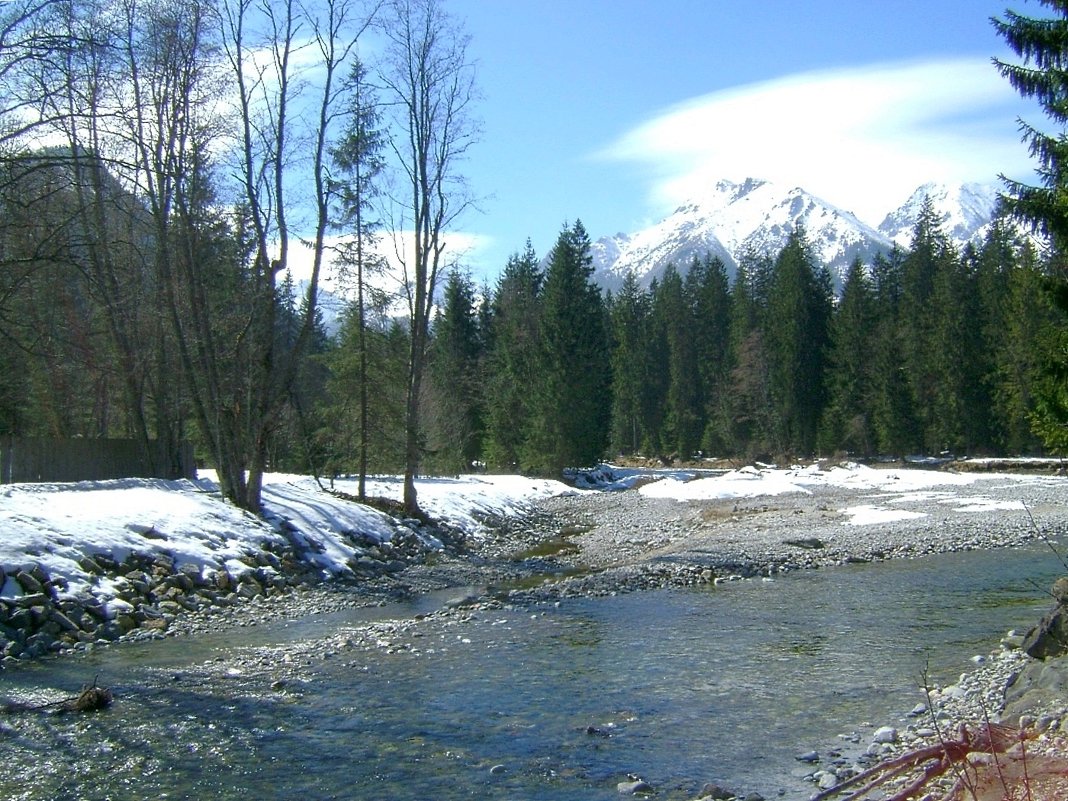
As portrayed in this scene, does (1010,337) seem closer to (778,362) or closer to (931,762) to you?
(778,362)

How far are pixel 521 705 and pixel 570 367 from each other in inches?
1611

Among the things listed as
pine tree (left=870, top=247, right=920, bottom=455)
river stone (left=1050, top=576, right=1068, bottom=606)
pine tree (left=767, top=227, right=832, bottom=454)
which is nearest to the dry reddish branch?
river stone (left=1050, top=576, right=1068, bottom=606)

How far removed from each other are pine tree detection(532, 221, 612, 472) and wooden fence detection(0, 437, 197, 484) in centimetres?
2374

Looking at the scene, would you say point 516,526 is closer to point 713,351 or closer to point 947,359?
point 947,359

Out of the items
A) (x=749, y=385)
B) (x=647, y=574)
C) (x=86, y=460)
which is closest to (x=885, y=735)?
(x=647, y=574)

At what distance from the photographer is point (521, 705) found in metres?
9.41

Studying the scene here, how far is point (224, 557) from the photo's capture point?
16797 mm

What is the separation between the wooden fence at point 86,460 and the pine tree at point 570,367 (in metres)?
23.7

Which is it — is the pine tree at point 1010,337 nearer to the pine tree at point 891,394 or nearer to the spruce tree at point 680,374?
the pine tree at point 891,394

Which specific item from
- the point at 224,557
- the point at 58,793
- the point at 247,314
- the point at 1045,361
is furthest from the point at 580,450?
the point at 58,793

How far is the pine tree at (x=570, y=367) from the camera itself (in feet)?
161

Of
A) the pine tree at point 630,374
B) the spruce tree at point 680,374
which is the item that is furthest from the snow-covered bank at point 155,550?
the pine tree at point 630,374

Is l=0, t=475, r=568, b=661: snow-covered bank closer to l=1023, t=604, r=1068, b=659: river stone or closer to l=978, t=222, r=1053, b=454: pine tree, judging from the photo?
l=1023, t=604, r=1068, b=659: river stone

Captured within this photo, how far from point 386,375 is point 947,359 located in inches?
1496
